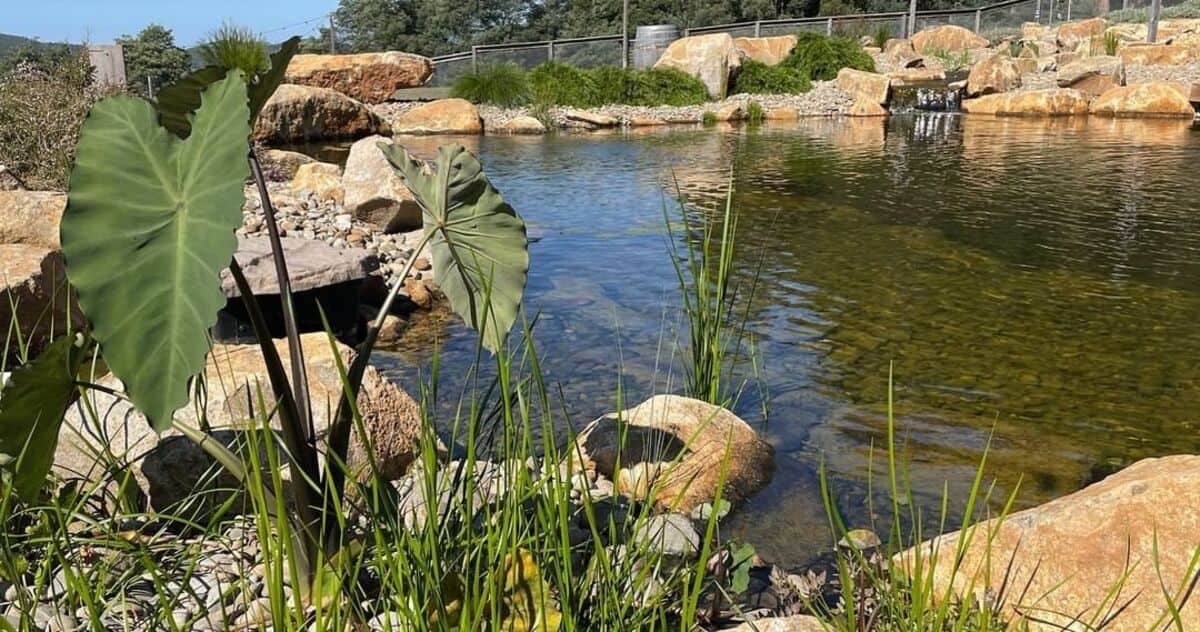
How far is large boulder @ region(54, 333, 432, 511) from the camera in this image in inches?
99.0

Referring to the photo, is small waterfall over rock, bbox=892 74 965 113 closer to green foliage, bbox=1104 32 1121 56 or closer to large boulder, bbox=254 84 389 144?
green foliage, bbox=1104 32 1121 56

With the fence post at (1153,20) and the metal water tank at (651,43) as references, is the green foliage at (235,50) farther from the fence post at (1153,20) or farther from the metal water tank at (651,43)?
the fence post at (1153,20)

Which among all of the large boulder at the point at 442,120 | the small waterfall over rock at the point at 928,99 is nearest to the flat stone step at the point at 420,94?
the large boulder at the point at 442,120

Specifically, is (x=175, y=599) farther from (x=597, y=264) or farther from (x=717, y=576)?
(x=597, y=264)

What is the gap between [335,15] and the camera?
4091cm

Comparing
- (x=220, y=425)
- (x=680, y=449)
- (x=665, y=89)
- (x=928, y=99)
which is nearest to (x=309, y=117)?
(x=665, y=89)

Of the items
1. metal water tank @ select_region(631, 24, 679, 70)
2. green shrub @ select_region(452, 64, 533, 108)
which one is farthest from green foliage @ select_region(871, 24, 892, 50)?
green shrub @ select_region(452, 64, 533, 108)

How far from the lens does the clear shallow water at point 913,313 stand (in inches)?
146

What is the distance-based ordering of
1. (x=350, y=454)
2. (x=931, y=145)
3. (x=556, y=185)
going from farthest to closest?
(x=931, y=145) < (x=556, y=185) < (x=350, y=454)

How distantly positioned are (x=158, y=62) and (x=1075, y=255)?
74.7 ft

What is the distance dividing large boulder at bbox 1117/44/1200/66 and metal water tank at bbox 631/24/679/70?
993 centimetres

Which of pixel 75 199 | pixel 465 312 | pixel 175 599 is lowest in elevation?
pixel 175 599

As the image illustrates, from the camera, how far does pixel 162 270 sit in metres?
1.46

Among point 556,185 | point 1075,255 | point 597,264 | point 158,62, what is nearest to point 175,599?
point 597,264
